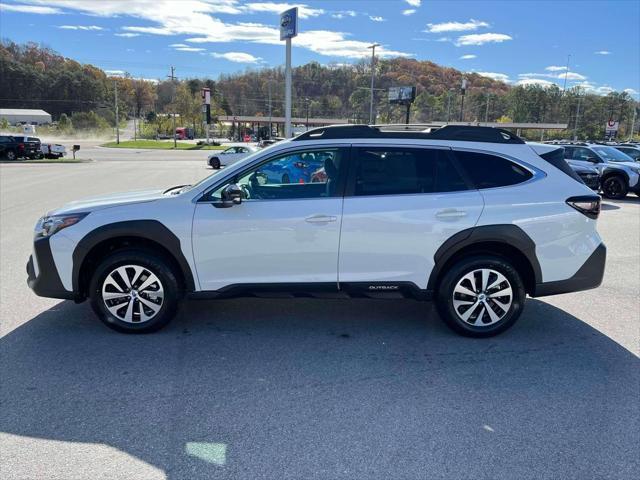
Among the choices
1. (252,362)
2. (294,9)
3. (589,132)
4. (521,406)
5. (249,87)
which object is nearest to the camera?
(521,406)

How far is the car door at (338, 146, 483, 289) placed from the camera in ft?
13.9

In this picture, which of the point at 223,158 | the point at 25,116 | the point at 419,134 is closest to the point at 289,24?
the point at 223,158

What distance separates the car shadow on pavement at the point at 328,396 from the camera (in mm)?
2818

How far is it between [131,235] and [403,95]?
54579 mm

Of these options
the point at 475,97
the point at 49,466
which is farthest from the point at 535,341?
the point at 475,97

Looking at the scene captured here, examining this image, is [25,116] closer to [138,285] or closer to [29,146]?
[29,146]

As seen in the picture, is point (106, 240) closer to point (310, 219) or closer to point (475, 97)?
point (310, 219)

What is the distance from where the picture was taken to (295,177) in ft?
14.8

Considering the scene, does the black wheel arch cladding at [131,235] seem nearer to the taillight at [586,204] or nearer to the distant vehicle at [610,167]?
the taillight at [586,204]

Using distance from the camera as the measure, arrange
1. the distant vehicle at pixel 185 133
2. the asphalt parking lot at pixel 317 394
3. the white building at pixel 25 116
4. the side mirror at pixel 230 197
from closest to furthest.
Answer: the asphalt parking lot at pixel 317 394, the side mirror at pixel 230 197, the distant vehicle at pixel 185 133, the white building at pixel 25 116

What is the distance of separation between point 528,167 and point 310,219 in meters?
2.02

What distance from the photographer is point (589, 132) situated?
357 ft

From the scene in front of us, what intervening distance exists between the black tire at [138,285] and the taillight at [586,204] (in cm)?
355

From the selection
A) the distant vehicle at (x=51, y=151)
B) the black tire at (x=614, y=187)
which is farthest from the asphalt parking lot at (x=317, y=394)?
the distant vehicle at (x=51, y=151)
